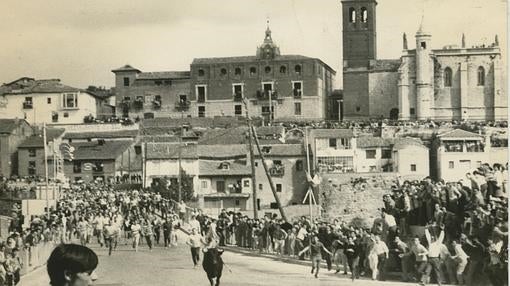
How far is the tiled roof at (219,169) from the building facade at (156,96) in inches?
354

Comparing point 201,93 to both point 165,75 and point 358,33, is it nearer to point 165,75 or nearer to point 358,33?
point 165,75

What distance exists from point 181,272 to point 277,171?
49.3 feet

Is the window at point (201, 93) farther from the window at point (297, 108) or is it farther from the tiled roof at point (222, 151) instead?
the tiled roof at point (222, 151)

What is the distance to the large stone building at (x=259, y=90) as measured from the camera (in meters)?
30.2

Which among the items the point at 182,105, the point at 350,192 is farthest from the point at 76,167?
the point at 182,105

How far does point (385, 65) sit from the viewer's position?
1316 inches

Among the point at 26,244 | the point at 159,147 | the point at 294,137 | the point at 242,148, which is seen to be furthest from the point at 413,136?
the point at 26,244

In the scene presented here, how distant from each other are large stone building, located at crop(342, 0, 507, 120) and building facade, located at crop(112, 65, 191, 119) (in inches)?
275

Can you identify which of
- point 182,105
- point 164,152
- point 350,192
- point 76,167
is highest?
point 182,105

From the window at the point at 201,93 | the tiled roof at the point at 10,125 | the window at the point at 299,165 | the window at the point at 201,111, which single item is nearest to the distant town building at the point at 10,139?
the tiled roof at the point at 10,125

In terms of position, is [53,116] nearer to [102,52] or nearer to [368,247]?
[102,52]

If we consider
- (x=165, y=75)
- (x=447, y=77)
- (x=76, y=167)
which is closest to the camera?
(x=76, y=167)

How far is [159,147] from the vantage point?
764 inches

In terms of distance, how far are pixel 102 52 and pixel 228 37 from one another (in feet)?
4.51
